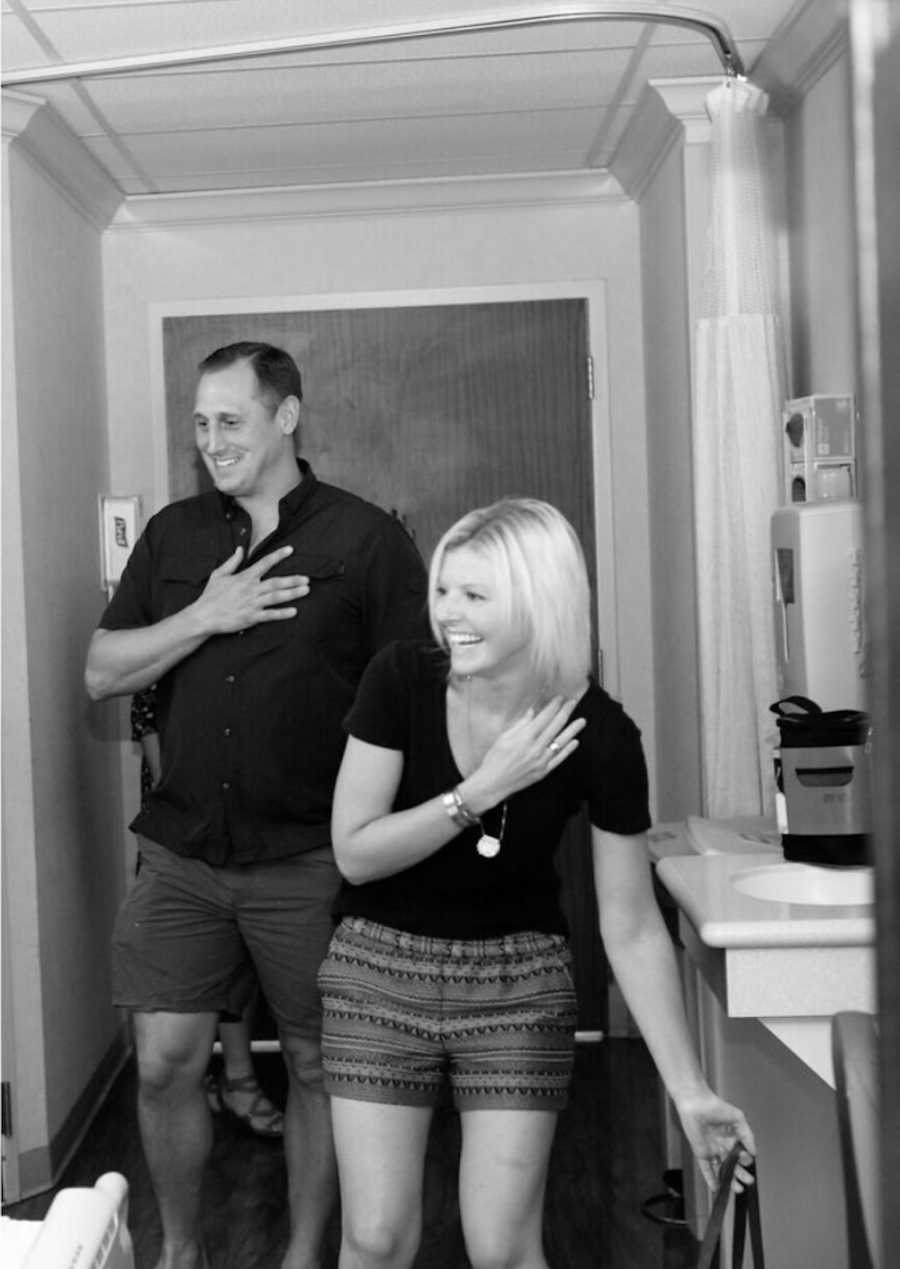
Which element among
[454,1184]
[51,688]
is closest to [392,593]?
[51,688]

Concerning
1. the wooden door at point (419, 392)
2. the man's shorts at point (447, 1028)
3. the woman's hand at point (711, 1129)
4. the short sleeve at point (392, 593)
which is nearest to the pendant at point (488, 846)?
the man's shorts at point (447, 1028)

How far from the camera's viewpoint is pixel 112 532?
4062 mm

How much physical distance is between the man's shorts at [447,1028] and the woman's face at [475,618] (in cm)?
35

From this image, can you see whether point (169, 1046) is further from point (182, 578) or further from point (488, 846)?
point (488, 846)

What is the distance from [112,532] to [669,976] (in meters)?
2.50

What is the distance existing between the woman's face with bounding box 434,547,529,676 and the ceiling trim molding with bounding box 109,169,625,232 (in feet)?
8.16

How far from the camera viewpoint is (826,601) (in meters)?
2.73

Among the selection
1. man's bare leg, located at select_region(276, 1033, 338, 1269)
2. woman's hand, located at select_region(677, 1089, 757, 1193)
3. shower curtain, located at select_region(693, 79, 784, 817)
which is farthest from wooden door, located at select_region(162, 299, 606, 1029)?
woman's hand, located at select_region(677, 1089, 757, 1193)

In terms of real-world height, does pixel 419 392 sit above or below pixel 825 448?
above

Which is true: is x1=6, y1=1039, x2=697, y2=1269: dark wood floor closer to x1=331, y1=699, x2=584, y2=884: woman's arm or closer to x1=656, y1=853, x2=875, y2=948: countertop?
x1=656, y1=853, x2=875, y2=948: countertop

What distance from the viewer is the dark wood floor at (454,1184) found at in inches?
115

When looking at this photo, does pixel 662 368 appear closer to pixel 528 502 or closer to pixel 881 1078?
pixel 528 502

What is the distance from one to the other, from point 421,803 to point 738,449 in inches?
55.5

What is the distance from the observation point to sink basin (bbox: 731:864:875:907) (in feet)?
8.23
